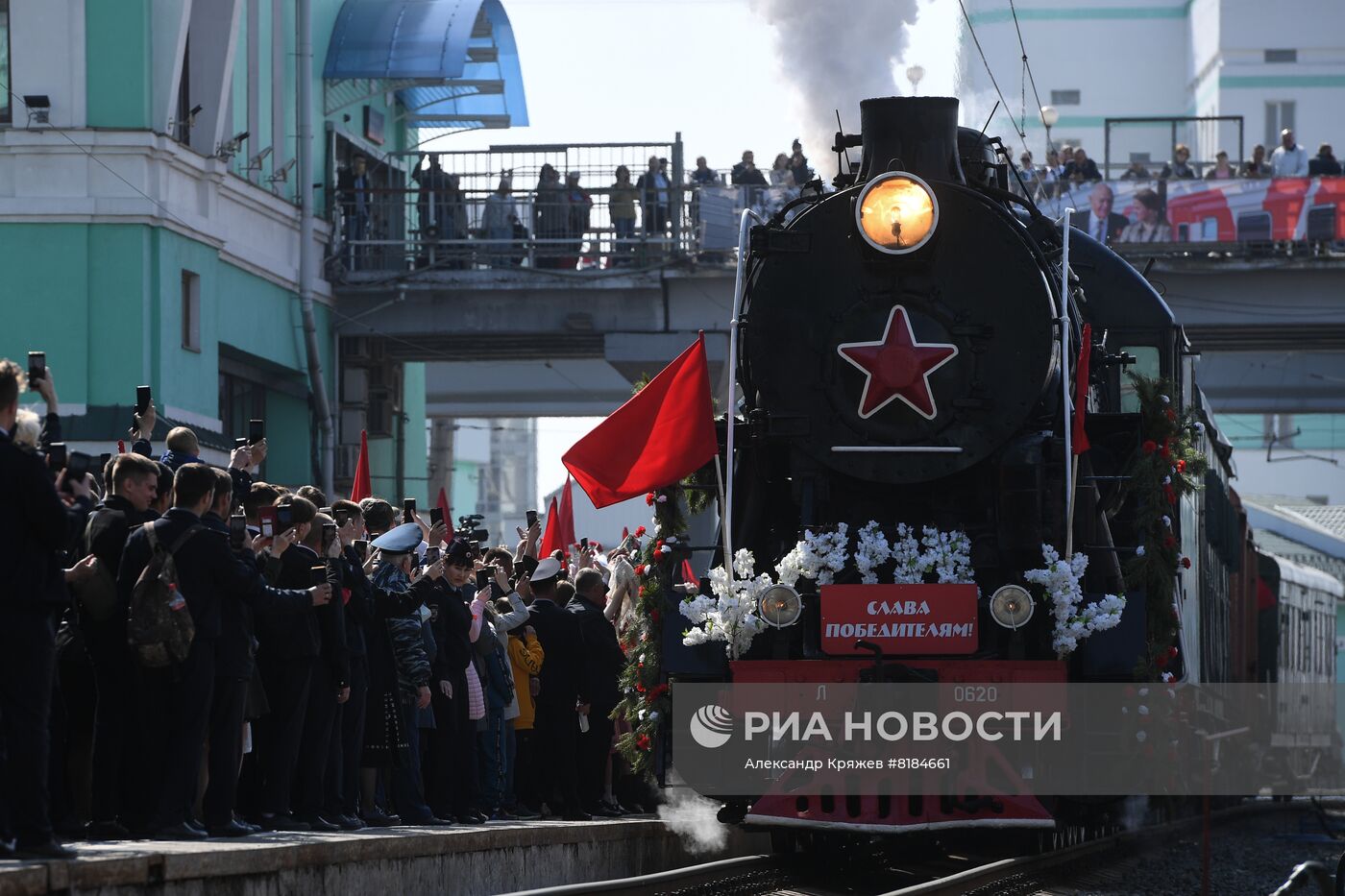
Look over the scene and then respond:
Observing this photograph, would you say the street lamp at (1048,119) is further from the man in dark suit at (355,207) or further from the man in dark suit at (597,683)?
the man in dark suit at (355,207)

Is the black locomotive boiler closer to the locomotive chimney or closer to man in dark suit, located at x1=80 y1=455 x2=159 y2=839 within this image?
the locomotive chimney

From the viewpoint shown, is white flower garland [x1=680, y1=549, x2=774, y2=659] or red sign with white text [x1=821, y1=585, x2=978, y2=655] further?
white flower garland [x1=680, y1=549, x2=774, y2=659]

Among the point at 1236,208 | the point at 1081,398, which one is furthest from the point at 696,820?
the point at 1236,208

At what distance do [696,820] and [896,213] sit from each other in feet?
14.1

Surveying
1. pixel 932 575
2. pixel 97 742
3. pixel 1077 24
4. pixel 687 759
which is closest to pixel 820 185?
pixel 932 575

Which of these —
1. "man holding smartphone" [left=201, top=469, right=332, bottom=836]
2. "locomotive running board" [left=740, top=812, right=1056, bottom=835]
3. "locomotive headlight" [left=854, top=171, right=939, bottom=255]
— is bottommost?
"locomotive running board" [left=740, top=812, right=1056, bottom=835]

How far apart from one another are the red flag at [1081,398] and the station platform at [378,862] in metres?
3.31

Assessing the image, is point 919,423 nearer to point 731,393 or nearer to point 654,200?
point 731,393

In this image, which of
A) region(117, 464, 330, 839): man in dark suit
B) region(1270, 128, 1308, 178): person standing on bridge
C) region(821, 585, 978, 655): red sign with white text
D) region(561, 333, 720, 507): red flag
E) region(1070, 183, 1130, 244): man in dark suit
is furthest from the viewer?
region(1270, 128, 1308, 178): person standing on bridge

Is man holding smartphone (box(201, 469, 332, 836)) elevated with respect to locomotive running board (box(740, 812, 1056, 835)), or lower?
elevated

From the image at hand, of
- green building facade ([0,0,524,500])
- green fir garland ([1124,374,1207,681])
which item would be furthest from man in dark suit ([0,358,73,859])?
green building facade ([0,0,524,500])

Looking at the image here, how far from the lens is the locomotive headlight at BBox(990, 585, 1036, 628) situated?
969 cm

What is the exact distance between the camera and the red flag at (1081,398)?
998 centimetres

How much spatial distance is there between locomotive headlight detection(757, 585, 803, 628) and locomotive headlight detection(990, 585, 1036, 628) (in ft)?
3.10
